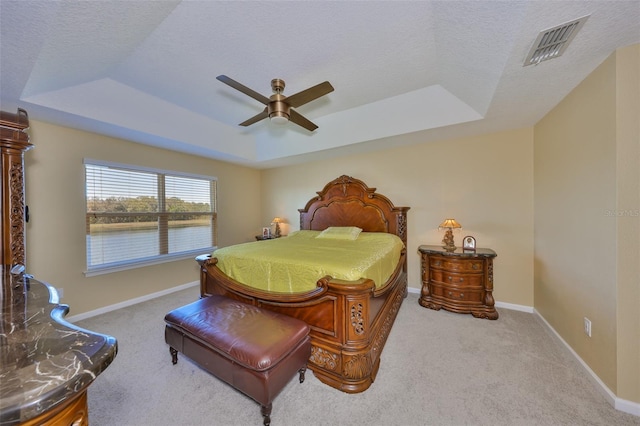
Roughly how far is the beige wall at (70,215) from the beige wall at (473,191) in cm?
365

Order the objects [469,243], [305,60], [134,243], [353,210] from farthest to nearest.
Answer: [353,210]
[134,243]
[469,243]
[305,60]

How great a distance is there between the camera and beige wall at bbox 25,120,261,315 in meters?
2.73

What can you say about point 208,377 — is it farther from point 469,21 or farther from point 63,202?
point 469,21

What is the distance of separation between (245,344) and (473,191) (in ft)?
11.4

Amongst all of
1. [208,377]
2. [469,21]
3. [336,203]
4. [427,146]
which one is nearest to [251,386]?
[208,377]

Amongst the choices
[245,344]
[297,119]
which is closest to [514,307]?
[245,344]

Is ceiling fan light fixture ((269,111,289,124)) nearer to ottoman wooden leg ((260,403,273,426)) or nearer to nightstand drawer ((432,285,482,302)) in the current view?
ottoman wooden leg ((260,403,273,426))

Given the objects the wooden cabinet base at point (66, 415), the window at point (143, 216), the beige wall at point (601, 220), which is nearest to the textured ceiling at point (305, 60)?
the beige wall at point (601, 220)

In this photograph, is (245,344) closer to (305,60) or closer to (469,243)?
(305,60)

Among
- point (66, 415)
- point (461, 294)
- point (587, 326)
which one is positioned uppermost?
point (66, 415)

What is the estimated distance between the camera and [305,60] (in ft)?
7.61

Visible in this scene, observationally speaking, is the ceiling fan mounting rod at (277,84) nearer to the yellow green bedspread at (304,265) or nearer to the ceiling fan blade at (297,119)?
the ceiling fan blade at (297,119)

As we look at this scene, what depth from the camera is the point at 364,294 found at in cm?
A: 181

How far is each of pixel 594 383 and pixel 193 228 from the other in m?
5.27
